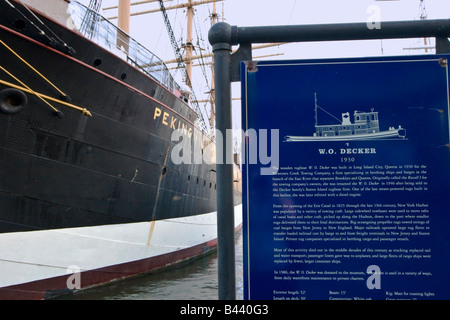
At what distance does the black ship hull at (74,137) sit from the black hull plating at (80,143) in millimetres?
16

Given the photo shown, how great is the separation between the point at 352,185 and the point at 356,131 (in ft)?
0.97

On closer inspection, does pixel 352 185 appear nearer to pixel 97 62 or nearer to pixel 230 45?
pixel 230 45

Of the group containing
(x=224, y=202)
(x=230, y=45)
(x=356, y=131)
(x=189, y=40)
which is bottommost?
(x=224, y=202)

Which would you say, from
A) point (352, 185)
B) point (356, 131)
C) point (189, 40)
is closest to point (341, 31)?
point (356, 131)

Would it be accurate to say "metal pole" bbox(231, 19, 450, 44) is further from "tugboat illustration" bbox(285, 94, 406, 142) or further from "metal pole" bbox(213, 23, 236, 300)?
"tugboat illustration" bbox(285, 94, 406, 142)

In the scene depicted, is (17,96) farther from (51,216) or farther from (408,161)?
(408,161)

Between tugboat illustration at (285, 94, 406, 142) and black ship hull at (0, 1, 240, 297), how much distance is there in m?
5.35

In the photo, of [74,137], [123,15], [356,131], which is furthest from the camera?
[123,15]

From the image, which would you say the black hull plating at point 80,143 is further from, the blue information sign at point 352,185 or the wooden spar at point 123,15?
the blue information sign at point 352,185

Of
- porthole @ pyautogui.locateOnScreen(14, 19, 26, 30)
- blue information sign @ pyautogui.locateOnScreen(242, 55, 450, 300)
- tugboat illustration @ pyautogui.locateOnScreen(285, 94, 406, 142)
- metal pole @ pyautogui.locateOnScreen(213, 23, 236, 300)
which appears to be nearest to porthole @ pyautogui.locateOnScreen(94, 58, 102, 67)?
porthole @ pyautogui.locateOnScreen(14, 19, 26, 30)

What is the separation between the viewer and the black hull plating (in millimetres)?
5719

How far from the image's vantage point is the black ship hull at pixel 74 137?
569 centimetres

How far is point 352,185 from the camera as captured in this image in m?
1.92

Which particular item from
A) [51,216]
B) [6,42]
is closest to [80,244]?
[51,216]
